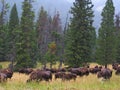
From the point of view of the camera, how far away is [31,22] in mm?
58938

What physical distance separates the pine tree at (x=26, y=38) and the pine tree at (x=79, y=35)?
10221 mm

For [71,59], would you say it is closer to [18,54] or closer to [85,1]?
[85,1]

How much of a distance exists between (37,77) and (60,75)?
383 cm

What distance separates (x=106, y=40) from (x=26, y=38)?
1442 centimetres

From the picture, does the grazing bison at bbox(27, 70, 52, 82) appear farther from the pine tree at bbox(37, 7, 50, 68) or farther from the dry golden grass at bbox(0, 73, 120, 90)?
the pine tree at bbox(37, 7, 50, 68)

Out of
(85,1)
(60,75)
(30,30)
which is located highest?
(85,1)

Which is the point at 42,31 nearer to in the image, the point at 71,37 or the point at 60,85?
the point at 71,37

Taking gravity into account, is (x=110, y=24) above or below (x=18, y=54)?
above

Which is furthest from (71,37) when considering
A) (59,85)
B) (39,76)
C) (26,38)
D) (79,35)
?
(59,85)

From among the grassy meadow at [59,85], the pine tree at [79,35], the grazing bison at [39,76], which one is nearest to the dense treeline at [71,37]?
the pine tree at [79,35]

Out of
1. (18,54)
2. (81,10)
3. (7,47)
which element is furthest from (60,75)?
(7,47)

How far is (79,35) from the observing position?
155 ft

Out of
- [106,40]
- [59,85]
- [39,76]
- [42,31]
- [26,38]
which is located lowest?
[59,85]

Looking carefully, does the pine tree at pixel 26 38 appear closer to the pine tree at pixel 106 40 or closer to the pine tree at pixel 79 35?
the pine tree at pixel 79 35
